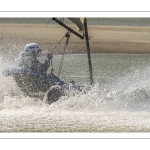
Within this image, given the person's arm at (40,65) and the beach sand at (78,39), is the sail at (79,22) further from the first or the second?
the beach sand at (78,39)

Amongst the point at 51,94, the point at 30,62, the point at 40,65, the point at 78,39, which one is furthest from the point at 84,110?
the point at 78,39

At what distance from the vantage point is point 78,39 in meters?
16.9

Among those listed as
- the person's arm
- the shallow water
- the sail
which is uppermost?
the sail

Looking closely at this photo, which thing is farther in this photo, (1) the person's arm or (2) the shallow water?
(1) the person's arm

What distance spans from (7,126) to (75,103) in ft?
4.63

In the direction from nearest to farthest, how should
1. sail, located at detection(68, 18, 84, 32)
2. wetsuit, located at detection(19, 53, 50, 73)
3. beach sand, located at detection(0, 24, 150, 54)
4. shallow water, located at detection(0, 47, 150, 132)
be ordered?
shallow water, located at detection(0, 47, 150, 132) → wetsuit, located at detection(19, 53, 50, 73) → sail, located at detection(68, 18, 84, 32) → beach sand, located at detection(0, 24, 150, 54)

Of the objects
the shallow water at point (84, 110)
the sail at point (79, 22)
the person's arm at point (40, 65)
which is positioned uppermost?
the sail at point (79, 22)

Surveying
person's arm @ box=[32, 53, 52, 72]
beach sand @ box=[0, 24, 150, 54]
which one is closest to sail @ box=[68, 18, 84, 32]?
person's arm @ box=[32, 53, 52, 72]

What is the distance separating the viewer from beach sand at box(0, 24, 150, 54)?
1580 centimetres

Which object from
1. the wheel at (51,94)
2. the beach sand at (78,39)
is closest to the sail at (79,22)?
the wheel at (51,94)

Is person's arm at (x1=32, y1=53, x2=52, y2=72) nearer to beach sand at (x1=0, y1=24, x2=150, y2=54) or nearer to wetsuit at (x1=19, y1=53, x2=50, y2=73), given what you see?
wetsuit at (x1=19, y1=53, x2=50, y2=73)

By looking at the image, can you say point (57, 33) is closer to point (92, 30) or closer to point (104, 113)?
point (92, 30)

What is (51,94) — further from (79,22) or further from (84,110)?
(79,22)

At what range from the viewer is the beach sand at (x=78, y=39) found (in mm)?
15805
